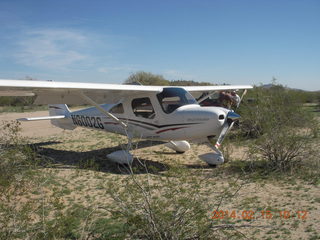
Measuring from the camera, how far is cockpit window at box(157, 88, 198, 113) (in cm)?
746

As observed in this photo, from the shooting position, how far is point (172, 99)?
756 cm

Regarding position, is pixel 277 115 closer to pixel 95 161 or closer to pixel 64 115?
pixel 95 161

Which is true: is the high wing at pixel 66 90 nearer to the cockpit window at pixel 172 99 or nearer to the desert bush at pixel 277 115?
the cockpit window at pixel 172 99

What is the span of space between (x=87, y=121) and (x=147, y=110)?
3168mm

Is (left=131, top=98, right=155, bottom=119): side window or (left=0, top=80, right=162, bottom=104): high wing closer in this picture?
(left=0, top=80, right=162, bottom=104): high wing

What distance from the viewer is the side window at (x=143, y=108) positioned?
7793mm

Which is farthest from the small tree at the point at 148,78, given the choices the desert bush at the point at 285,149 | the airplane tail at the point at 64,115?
the desert bush at the point at 285,149

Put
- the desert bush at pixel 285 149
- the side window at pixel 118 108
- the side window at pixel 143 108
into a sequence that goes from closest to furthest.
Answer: the desert bush at pixel 285 149, the side window at pixel 143 108, the side window at pixel 118 108

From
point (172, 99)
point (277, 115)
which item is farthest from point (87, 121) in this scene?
point (277, 115)

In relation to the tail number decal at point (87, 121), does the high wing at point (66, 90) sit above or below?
above

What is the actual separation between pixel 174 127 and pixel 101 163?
109 inches
